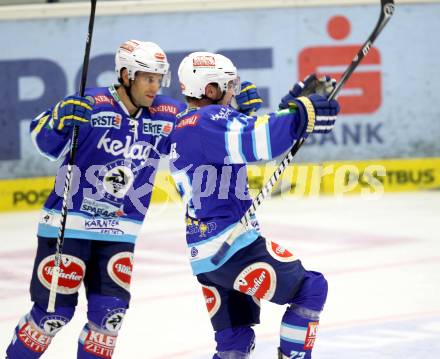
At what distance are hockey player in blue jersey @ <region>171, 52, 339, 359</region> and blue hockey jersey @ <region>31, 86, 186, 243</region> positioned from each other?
1.37ft

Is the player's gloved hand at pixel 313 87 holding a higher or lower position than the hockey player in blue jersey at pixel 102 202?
higher

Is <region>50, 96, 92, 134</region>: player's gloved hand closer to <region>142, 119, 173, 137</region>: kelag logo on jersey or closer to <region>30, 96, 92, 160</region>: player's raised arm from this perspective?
<region>30, 96, 92, 160</region>: player's raised arm

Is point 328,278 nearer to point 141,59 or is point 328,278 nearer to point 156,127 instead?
point 156,127

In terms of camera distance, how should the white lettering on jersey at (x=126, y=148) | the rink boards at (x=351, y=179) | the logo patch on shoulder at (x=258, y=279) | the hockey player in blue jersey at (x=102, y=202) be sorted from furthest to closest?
the rink boards at (x=351, y=179) < the white lettering on jersey at (x=126, y=148) < the hockey player in blue jersey at (x=102, y=202) < the logo patch on shoulder at (x=258, y=279)

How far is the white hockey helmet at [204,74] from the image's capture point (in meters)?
4.57

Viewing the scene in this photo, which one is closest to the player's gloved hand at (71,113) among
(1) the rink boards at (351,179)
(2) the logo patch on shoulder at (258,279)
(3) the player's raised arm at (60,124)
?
(3) the player's raised arm at (60,124)

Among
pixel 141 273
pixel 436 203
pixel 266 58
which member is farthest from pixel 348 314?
pixel 266 58

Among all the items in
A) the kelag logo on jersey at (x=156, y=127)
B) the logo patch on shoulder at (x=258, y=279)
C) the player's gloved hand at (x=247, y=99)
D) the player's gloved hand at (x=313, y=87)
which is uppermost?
the player's gloved hand at (x=313, y=87)

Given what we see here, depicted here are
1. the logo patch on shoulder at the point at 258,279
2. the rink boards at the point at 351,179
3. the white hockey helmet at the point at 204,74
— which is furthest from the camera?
the rink boards at the point at 351,179

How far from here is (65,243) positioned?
4.94 m

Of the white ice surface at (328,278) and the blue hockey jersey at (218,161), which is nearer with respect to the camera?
the blue hockey jersey at (218,161)

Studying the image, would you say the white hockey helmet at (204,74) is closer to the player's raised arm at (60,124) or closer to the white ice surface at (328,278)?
the player's raised arm at (60,124)

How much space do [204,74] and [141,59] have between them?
512 millimetres

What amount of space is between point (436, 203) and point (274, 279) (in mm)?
5603
